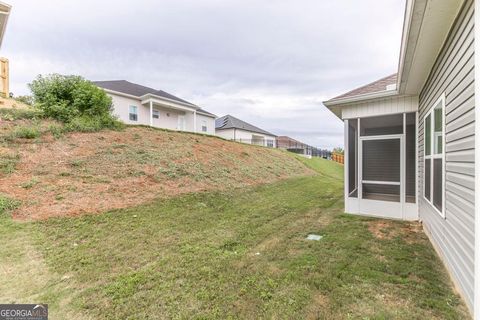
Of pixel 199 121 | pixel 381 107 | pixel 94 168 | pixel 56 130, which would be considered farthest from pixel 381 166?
pixel 199 121

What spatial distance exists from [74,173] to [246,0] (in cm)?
750

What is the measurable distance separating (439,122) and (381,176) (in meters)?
4.58

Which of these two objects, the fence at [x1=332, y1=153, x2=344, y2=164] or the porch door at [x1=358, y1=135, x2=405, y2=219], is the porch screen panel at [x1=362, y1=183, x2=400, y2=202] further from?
the fence at [x1=332, y1=153, x2=344, y2=164]

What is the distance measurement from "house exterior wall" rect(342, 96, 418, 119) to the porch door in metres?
0.64

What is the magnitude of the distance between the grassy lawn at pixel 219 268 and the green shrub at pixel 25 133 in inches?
170

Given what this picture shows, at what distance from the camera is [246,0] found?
7.27 m

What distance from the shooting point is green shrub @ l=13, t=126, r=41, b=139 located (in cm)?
704

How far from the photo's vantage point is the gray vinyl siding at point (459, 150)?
2.11 meters

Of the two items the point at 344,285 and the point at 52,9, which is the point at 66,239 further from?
the point at 52,9

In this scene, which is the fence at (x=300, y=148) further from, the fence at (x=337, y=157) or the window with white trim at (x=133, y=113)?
the window with white trim at (x=133, y=113)

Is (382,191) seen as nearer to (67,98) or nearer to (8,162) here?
(8,162)

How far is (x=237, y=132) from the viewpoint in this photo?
27.8m

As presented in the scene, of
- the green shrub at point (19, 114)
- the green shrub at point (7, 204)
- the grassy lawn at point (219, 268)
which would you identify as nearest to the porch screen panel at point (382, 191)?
the grassy lawn at point (219, 268)

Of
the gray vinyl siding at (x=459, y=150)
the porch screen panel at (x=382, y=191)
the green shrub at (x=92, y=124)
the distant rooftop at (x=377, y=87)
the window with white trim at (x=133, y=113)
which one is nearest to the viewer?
the gray vinyl siding at (x=459, y=150)
